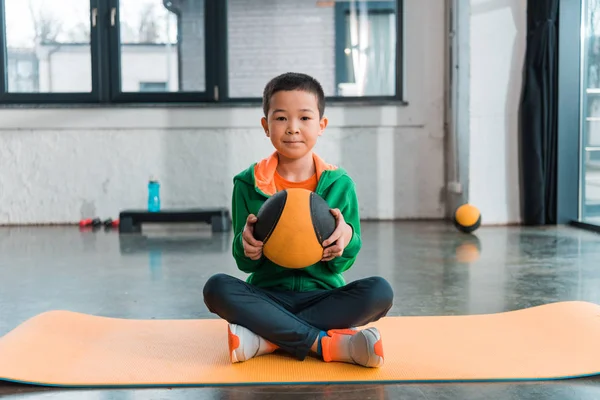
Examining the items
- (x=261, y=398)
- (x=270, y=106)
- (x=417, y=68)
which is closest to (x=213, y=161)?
(x=417, y=68)

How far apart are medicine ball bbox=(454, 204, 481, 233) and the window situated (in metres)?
1.54

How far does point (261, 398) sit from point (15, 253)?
2975 millimetres

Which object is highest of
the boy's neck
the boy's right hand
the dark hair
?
the dark hair

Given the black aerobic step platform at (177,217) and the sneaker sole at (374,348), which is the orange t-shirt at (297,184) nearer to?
the sneaker sole at (374,348)

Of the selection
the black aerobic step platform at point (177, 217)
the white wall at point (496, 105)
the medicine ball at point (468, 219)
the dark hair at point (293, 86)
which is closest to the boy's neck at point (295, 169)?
the dark hair at point (293, 86)

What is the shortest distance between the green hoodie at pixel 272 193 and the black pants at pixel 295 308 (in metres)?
0.04

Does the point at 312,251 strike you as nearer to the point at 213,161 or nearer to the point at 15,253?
the point at 15,253

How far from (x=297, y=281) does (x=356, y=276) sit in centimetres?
131

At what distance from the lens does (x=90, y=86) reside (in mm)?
5879

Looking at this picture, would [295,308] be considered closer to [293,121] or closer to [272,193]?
[272,193]

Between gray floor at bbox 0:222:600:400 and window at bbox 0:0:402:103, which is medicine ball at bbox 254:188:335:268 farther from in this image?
window at bbox 0:0:402:103

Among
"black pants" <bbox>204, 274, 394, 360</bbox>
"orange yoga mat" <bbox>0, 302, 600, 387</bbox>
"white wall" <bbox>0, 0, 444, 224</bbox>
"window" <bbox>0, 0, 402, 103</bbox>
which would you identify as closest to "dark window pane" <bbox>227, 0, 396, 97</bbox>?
"window" <bbox>0, 0, 402, 103</bbox>

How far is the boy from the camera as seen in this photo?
1855 millimetres

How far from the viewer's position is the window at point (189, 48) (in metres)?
5.86
